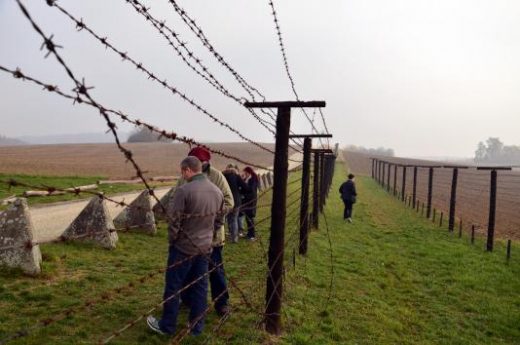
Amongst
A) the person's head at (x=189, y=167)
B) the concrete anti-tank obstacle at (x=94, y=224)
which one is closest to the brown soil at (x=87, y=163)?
the person's head at (x=189, y=167)

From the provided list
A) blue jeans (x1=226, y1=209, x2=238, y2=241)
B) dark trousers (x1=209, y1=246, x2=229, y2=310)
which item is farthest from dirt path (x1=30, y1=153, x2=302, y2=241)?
dark trousers (x1=209, y1=246, x2=229, y2=310)

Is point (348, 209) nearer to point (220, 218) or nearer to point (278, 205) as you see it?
point (220, 218)

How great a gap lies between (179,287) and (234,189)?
477 centimetres

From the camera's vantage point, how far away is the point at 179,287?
4.88 m

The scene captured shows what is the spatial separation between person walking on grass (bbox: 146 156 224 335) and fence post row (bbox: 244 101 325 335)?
63cm

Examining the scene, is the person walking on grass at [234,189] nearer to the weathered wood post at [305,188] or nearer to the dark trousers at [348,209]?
the weathered wood post at [305,188]

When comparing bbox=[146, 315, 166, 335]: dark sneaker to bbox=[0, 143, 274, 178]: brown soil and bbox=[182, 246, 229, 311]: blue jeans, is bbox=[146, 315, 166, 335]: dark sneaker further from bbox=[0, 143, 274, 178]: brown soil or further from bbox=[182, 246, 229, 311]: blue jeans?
bbox=[0, 143, 274, 178]: brown soil

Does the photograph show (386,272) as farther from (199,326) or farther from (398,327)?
(199,326)

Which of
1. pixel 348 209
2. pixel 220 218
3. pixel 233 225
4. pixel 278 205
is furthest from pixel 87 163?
pixel 278 205

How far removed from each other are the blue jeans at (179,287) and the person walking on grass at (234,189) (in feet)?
14.0

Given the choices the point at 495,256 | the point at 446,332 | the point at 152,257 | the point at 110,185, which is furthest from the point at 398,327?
the point at 110,185

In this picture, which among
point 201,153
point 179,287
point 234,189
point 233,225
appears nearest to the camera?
point 179,287

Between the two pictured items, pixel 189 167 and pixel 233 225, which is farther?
pixel 233 225

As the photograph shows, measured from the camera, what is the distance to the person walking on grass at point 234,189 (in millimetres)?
9562
